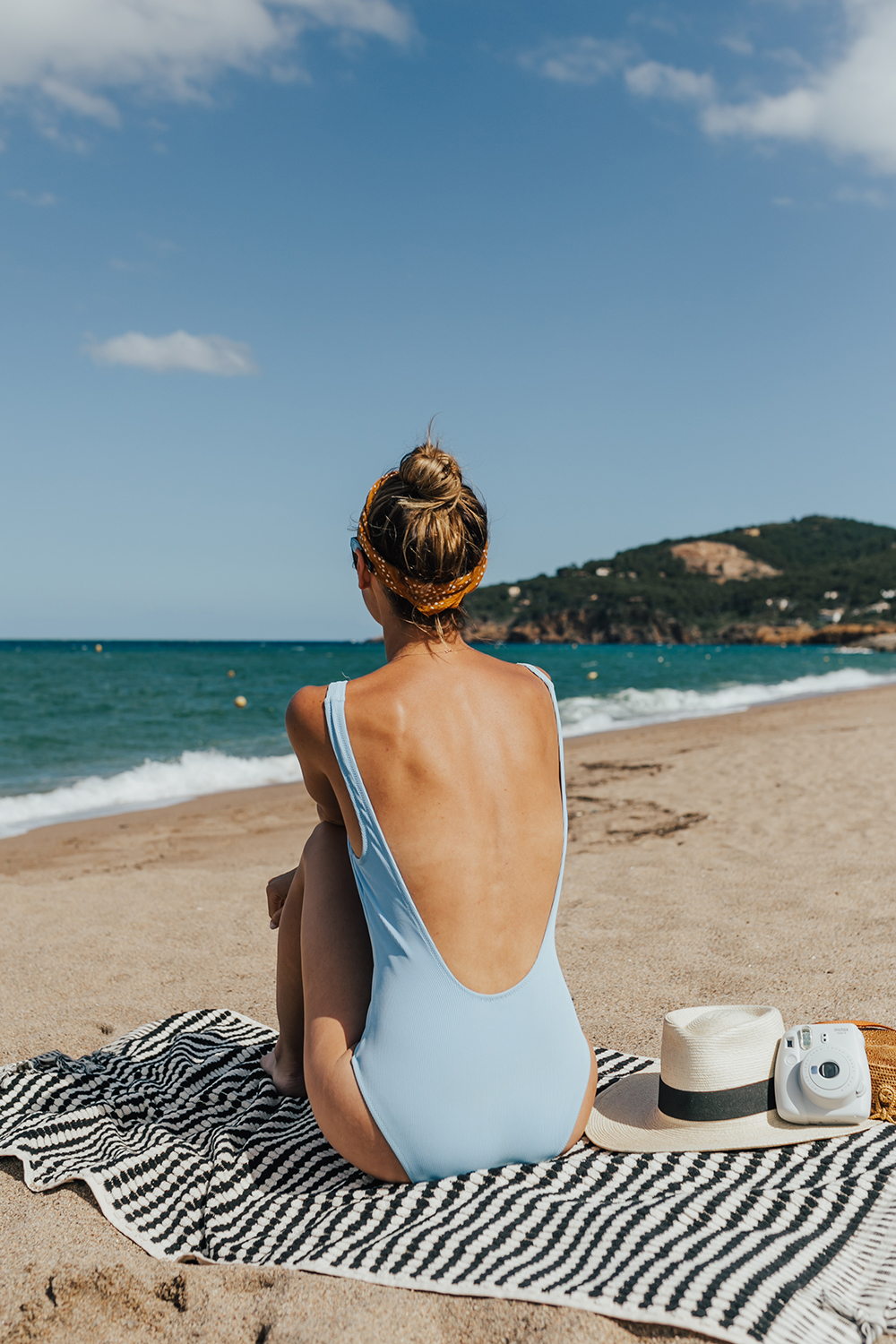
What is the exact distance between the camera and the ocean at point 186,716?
11680mm

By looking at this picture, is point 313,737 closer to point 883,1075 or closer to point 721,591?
point 883,1075

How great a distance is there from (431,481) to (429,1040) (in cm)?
122

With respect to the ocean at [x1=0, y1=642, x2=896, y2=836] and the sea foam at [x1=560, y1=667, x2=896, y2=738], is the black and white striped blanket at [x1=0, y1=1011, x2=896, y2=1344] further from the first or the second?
the sea foam at [x1=560, y1=667, x2=896, y2=738]

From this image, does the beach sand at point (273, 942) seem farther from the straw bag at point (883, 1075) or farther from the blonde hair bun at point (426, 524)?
the blonde hair bun at point (426, 524)

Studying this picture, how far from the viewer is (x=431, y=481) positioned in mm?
2074

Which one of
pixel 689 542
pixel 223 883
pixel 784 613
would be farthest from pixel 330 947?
pixel 689 542

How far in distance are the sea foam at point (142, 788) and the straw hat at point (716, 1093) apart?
7.93 meters

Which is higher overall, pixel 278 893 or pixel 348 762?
pixel 348 762

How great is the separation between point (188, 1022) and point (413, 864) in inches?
72.9

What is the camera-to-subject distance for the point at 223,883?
5879 mm

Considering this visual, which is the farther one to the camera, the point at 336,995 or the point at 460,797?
the point at 336,995

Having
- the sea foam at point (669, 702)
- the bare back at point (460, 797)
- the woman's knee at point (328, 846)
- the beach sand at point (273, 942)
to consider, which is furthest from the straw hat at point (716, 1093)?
the sea foam at point (669, 702)

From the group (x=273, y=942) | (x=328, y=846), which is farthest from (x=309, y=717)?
(x=273, y=942)

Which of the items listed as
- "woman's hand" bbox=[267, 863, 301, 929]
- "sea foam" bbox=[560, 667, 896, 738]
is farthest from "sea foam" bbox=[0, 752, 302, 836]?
"woman's hand" bbox=[267, 863, 301, 929]
